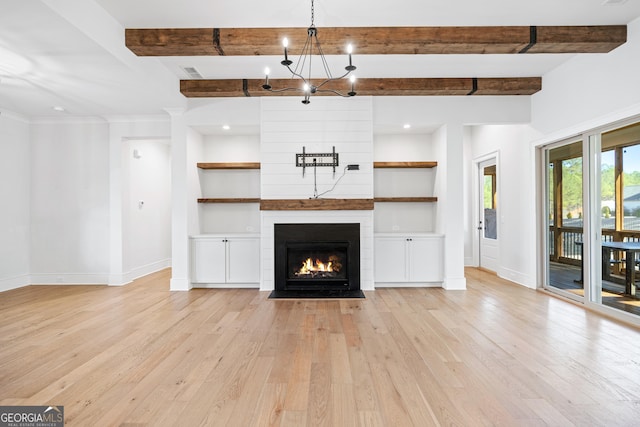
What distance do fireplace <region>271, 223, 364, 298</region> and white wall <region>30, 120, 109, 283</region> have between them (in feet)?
10.3

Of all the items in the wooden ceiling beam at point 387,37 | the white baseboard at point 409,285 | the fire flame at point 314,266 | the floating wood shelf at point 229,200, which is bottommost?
the white baseboard at point 409,285

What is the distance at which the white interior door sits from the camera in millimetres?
6574

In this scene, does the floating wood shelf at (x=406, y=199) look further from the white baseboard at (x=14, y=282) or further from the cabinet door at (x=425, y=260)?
the white baseboard at (x=14, y=282)

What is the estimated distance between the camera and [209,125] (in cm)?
539

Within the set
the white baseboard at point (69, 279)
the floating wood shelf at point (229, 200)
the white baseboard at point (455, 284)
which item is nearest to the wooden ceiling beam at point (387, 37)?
the floating wood shelf at point (229, 200)

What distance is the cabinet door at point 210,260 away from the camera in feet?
17.7

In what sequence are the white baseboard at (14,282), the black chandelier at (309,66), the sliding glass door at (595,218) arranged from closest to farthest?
1. the black chandelier at (309,66)
2. the sliding glass door at (595,218)
3. the white baseboard at (14,282)

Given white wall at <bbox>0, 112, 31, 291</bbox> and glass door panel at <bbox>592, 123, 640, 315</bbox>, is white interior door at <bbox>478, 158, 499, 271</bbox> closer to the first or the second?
glass door panel at <bbox>592, 123, 640, 315</bbox>

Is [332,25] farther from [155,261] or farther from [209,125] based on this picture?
[155,261]

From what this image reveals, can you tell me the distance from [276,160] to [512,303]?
3855 mm

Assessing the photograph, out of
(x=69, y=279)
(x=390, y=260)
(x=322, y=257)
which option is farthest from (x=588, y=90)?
(x=69, y=279)

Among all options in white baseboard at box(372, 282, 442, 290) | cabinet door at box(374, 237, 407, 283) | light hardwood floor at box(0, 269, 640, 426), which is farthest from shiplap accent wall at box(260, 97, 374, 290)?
light hardwood floor at box(0, 269, 640, 426)

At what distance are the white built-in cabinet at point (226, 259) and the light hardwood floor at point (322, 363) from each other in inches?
36.2

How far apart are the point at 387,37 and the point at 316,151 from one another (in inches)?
79.2
